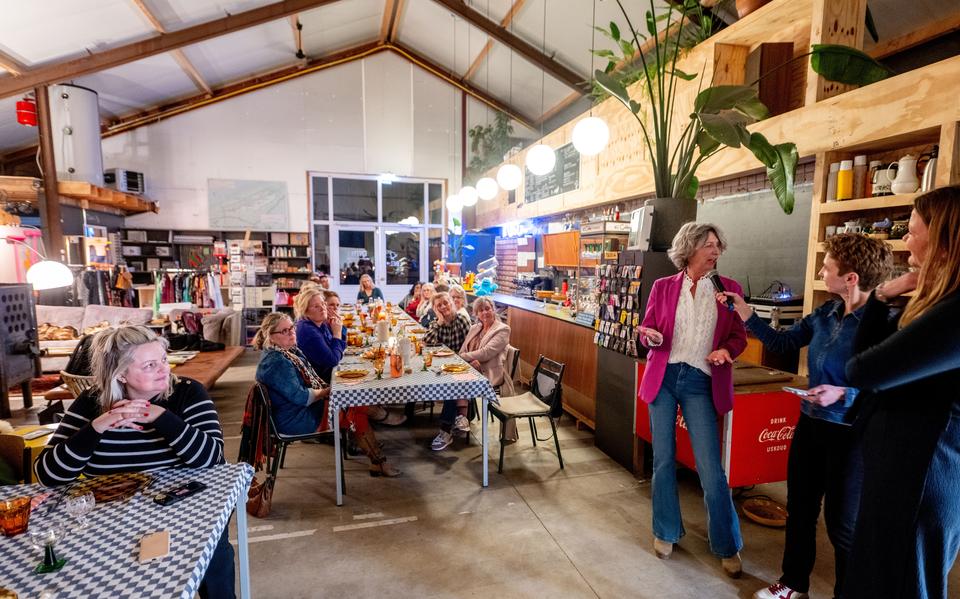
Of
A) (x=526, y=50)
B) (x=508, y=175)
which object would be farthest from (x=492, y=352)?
(x=526, y=50)

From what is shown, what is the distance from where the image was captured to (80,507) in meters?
1.40

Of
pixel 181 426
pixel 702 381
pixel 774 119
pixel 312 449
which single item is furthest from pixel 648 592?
pixel 774 119

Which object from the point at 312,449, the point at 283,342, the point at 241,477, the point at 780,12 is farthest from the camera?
the point at 312,449

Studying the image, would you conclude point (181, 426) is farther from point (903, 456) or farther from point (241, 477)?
point (903, 456)

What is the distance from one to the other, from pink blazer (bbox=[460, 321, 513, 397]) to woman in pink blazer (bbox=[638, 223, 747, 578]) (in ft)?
5.65

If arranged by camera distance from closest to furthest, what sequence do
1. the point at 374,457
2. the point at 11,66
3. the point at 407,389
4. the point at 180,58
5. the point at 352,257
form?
the point at 407,389
the point at 374,457
the point at 11,66
the point at 180,58
the point at 352,257

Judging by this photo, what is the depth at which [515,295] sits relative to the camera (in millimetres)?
8531

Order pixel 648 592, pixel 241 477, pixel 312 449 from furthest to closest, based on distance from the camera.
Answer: pixel 312 449
pixel 648 592
pixel 241 477

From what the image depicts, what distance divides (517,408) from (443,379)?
2.47 feet

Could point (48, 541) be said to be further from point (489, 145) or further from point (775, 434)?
point (489, 145)

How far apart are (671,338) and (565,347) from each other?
2749 millimetres

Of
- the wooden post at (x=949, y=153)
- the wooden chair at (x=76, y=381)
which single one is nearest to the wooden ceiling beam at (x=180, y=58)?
the wooden chair at (x=76, y=381)

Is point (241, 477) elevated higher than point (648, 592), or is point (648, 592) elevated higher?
point (241, 477)

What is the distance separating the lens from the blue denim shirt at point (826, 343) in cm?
179
